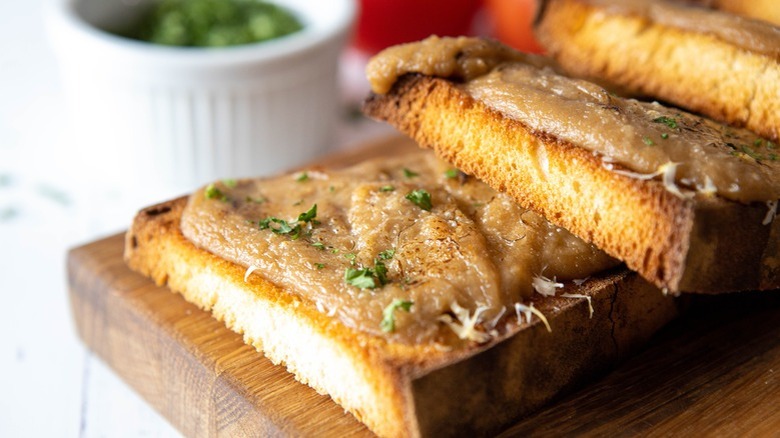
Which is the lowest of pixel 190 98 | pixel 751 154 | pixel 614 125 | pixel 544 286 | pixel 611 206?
pixel 190 98

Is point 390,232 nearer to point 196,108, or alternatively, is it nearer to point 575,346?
point 575,346

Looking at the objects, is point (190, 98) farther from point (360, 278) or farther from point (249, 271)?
point (360, 278)

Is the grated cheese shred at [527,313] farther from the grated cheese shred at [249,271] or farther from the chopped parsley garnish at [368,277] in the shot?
the grated cheese shred at [249,271]

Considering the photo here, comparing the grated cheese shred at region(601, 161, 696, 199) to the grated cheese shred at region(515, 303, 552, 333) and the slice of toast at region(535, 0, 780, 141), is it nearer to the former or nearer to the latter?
the grated cheese shred at region(515, 303, 552, 333)

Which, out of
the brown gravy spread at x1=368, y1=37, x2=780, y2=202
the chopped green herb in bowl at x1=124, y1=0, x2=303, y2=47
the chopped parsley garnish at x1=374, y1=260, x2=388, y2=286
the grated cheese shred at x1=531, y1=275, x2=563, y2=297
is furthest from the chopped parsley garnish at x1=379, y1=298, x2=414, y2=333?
the chopped green herb in bowl at x1=124, y1=0, x2=303, y2=47

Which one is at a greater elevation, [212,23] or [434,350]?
[212,23]

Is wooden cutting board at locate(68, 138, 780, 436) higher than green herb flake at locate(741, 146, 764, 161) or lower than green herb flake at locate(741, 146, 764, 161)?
lower

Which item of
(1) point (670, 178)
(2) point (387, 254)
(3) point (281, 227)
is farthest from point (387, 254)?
(1) point (670, 178)
